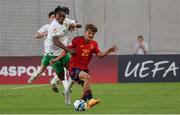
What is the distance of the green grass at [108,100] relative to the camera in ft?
53.8

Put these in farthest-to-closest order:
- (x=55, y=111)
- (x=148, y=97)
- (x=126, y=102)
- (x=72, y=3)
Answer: (x=72, y=3)
(x=148, y=97)
(x=126, y=102)
(x=55, y=111)

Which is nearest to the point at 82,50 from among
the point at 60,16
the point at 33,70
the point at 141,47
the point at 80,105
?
the point at 80,105

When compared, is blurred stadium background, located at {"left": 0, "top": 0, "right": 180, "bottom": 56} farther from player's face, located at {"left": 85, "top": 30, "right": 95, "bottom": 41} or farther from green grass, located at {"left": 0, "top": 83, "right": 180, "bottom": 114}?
player's face, located at {"left": 85, "top": 30, "right": 95, "bottom": 41}

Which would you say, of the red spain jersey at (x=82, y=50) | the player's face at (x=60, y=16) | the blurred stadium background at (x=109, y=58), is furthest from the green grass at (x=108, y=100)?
the player's face at (x=60, y=16)

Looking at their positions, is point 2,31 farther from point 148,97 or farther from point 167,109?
point 167,109

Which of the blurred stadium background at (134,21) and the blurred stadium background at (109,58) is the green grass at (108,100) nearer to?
the blurred stadium background at (109,58)

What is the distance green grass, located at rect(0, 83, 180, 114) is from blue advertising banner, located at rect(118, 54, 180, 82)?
2688mm

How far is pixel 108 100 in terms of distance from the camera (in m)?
19.6

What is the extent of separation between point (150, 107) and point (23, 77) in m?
11.7

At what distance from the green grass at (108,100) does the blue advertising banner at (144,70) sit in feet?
8.82

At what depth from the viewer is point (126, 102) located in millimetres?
18812

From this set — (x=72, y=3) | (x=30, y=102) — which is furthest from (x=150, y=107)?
(x=72, y=3)

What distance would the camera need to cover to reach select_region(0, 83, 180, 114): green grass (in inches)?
646

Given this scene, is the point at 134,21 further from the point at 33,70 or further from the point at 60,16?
the point at 60,16
